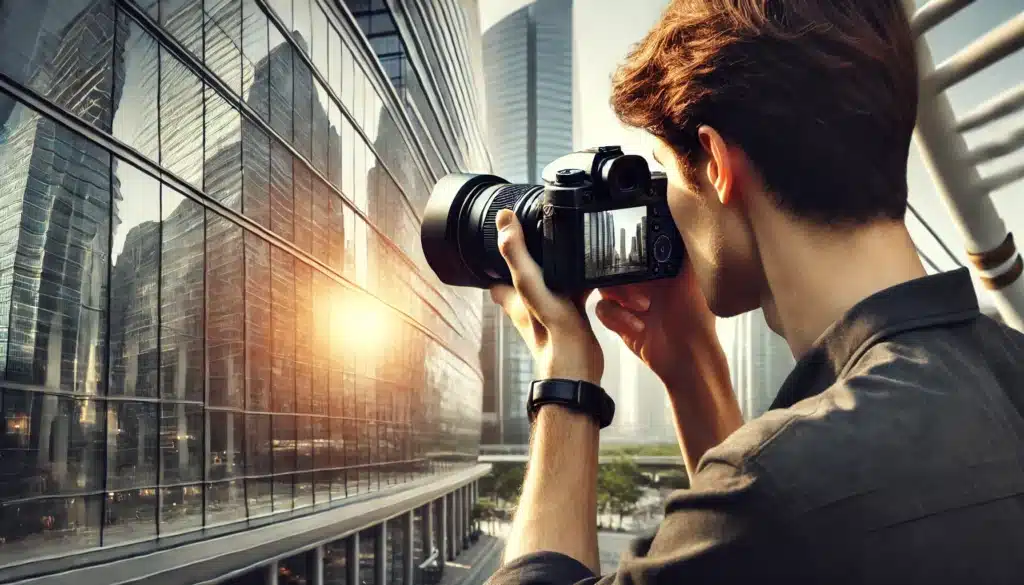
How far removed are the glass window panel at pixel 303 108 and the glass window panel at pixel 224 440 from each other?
55 cm

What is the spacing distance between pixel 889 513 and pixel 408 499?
1293mm

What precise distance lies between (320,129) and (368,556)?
0.85 metres

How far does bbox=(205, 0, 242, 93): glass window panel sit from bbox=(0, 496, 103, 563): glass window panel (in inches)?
27.5

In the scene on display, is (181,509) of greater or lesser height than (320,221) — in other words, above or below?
below

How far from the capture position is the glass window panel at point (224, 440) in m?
1.19

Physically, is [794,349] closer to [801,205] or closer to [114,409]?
[801,205]

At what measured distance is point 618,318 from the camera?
1.03 metres

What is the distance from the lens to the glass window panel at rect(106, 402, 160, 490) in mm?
1040

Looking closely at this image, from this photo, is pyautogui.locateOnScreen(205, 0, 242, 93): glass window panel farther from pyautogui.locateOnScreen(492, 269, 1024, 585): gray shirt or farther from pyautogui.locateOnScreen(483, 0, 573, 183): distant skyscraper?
pyautogui.locateOnScreen(492, 269, 1024, 585): gray shirt

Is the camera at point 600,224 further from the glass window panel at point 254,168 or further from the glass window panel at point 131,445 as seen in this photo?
the glass window panel at point 254,168

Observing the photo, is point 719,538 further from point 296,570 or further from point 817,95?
point 296,570

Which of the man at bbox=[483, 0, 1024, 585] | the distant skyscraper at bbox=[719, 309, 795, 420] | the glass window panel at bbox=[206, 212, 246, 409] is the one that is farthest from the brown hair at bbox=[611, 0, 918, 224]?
the distant skyscraper at bbox=[719, 309, 795, 420]

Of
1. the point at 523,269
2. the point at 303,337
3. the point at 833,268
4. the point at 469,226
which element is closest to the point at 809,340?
the point at 833,268

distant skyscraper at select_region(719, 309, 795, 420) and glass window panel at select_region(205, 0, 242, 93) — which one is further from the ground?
glass window panel at select_region(205, 0, 242, 93)
